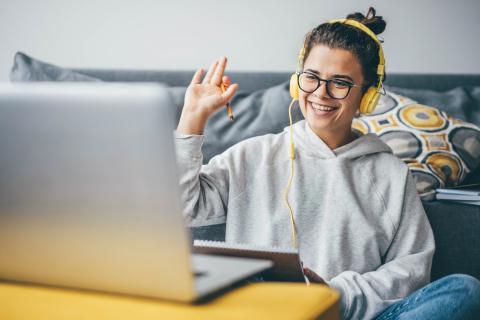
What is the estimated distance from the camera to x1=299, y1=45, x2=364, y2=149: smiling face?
1477 mm

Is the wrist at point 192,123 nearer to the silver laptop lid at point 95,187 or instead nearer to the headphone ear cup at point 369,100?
the headphone ear cup at point 369,100

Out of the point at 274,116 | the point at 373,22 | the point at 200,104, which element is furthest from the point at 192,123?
the point at 274,116

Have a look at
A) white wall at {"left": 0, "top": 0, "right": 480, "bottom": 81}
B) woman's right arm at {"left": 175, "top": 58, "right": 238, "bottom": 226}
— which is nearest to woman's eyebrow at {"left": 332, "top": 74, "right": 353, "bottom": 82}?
woman's right arm at {"left": 175, "top": 58, "right": 238, "bottom": 226}

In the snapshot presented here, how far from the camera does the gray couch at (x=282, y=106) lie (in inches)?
64.1

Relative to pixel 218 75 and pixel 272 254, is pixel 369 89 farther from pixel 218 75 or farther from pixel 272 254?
pixel 272 254

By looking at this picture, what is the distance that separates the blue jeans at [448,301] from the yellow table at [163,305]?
423 mm

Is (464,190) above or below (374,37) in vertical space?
below

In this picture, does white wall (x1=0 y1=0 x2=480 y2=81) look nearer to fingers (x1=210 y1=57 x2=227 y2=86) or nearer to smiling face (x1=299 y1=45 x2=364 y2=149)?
smiling face (x1=299 y1=45 x2=364 y2=149)

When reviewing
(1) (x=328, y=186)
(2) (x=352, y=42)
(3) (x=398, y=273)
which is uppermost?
(2) (x=352, y=42)

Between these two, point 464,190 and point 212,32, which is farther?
point 212,32

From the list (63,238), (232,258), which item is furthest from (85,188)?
(232,258)

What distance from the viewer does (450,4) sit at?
240 centimetres

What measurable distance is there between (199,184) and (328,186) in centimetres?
32

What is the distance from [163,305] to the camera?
27.5 inches
